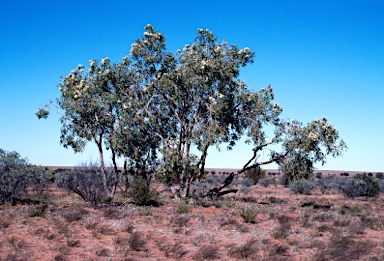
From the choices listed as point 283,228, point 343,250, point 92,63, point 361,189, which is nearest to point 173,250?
point 343,250

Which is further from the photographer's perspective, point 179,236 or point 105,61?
point 105,61

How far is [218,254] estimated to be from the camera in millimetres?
10266

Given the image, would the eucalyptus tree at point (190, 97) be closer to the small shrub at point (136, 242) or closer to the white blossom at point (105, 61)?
the white blossom at point (105, 61)

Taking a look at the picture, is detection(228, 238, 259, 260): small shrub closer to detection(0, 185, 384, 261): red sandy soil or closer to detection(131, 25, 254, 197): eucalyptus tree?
detection(0, 185, 384, 261): red sandy soil

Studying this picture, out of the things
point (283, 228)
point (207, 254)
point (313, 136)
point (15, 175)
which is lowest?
point (207, 254)

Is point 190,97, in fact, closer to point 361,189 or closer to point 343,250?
point 343,250

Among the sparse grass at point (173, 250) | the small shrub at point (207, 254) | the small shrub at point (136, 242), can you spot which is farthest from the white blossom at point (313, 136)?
the small shrub at point (136, 242)

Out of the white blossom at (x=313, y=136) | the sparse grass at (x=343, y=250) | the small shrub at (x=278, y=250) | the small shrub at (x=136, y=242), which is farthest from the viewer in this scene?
the white blossom at (x=313, y=136)

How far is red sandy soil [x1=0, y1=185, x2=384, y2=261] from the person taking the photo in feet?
33.5

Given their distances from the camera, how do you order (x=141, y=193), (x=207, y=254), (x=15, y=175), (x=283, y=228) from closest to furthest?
(x=207, y=254)
(x=283, y=228)
(x=141, y=193)
(x=15, y=175)

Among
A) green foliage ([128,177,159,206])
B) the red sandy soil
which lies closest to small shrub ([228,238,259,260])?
the red sandy soil

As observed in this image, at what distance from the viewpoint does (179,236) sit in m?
12.5

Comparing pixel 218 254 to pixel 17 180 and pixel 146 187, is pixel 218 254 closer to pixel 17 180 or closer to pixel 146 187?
pixel 146 187

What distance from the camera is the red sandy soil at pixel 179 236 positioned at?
33.5ft
